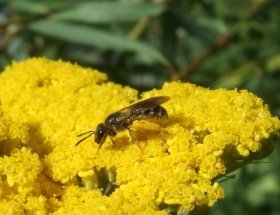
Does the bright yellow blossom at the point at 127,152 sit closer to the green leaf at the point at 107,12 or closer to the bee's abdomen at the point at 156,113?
the bee's abdomen at the point at 156,113

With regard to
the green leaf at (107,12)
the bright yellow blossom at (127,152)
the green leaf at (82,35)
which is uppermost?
the green leaf at (107,12)

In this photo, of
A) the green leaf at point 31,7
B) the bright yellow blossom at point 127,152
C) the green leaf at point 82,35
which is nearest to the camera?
the bright yellow blossom at point 127,152

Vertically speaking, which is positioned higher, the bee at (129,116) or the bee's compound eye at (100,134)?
the bee at (129,116)

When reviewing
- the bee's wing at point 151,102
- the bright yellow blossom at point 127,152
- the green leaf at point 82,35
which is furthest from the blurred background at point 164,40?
the bee's wing at point 151,102

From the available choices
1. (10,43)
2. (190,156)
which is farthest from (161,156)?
(10,43)

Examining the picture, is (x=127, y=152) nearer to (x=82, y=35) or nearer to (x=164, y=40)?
(x=82, y=35)

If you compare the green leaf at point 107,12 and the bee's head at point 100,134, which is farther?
the green leaf at point 107,12
